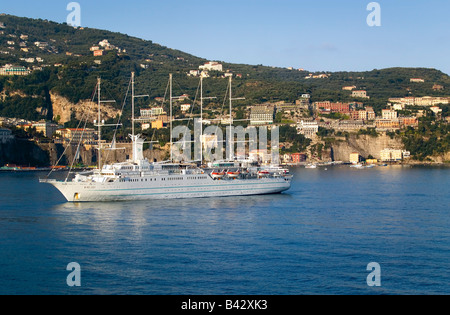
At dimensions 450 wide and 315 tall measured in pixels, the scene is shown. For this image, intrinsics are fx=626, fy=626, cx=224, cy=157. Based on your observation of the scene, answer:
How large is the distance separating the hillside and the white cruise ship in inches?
3085

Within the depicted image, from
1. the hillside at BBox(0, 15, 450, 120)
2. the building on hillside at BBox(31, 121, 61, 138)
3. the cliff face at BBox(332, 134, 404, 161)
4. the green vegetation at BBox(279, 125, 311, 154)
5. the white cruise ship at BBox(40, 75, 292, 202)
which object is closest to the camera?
the white cruise ship at BBox(40, 75, 292, 202)

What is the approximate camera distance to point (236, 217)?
34.7 meters

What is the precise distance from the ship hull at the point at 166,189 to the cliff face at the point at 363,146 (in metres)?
75.0

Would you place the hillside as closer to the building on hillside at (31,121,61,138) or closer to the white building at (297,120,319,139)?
the building on hillside at (31,121,61,138)

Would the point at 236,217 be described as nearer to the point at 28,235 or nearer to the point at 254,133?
the point at 28,235

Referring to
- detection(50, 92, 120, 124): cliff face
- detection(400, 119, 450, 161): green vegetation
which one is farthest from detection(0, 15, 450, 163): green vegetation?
detection(50, 92, 120, 124): cliff face

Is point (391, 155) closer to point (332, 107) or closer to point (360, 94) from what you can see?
point (332, 107)

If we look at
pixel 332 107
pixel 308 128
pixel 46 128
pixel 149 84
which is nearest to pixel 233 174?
pixel 46 128

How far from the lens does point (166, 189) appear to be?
43000mm

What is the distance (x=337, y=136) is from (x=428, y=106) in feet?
113

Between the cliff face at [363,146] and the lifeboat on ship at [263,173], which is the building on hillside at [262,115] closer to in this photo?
the cliff face at [363,146]

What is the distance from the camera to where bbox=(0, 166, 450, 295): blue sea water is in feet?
68.4

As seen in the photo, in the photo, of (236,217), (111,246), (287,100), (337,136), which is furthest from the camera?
(287,100)
